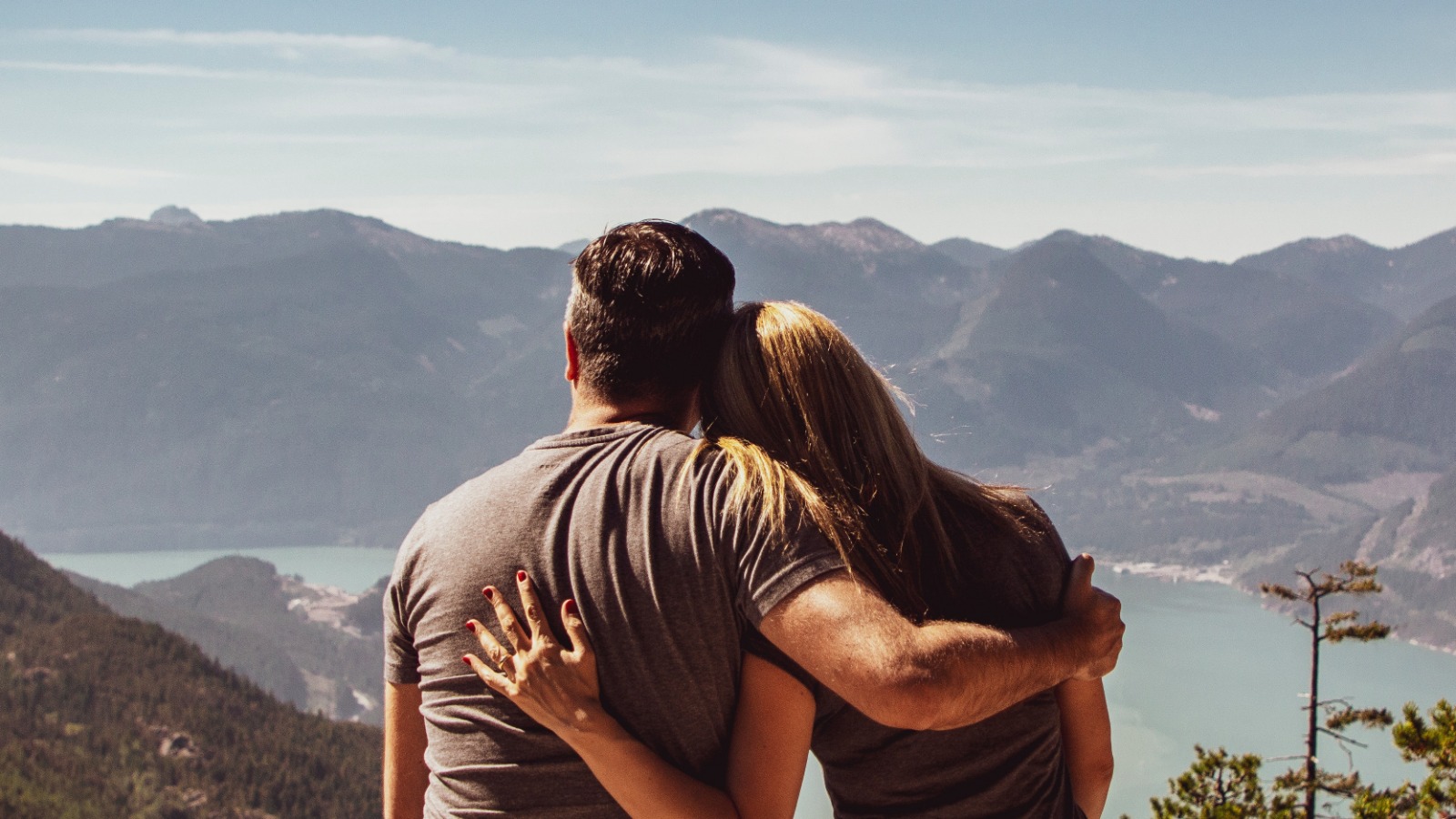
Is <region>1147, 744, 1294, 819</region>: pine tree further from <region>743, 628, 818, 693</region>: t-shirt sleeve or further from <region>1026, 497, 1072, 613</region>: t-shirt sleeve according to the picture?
<region>743, 628, 818, 693</region>: t-shirt sleeve

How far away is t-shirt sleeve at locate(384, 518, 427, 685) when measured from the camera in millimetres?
2150

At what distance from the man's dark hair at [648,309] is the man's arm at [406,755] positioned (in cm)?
67

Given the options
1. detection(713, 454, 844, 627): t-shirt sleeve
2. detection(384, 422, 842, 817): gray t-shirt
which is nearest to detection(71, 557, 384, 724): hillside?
detection(384, 422, 842, 817): gray t-shirt

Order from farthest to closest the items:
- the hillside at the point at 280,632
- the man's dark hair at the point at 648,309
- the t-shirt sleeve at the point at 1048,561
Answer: the hillside at the point at 280,632 < the t-shirt sleeve at the point at 1048,561 < the man's dark hair at the point at 648,309

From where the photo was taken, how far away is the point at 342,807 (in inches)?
2960

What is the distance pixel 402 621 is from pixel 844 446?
0.83m

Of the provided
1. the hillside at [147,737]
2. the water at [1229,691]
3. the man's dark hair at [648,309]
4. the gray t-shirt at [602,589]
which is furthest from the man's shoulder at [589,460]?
the water at [1229,691]

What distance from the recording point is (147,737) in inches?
3105

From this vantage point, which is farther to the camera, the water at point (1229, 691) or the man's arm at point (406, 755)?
the water at point (1229, 691)

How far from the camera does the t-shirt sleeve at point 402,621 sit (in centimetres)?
215

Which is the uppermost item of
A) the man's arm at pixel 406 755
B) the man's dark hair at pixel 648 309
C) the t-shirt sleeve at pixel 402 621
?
the man's dark hair at pixel 648 309

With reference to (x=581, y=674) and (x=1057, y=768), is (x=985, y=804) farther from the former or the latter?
(x=581, y=674)

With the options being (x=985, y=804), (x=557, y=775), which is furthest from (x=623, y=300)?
(x=985, y=804)

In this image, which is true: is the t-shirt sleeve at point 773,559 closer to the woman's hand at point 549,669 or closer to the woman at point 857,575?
the woman at point 857,575
